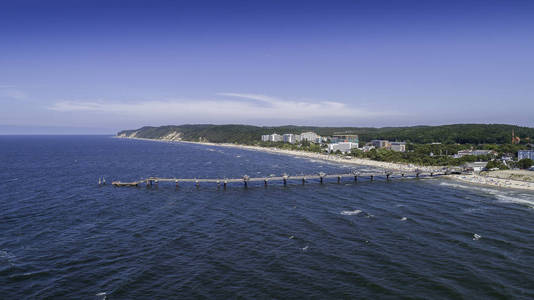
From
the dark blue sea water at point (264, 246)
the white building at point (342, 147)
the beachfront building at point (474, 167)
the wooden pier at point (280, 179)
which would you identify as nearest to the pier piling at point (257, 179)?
the wooden pier at point (280, 179)

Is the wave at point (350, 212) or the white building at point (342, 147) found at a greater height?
the white building at point (342, 147)

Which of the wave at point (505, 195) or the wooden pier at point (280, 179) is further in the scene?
the wooden pier at point (280, 179)

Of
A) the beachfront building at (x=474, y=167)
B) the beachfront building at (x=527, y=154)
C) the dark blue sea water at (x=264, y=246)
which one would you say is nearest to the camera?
the dark blue sea water at (x=264, y=246)

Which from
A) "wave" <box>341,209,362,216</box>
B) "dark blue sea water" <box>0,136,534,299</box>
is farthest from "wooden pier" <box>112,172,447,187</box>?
"wave" <box>341,209,362,216</box>

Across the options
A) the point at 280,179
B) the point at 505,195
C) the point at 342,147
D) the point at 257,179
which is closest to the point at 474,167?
the point at 505,195

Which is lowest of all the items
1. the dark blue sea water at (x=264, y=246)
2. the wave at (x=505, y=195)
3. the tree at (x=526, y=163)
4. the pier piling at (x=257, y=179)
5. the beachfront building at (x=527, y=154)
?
the wave at (x=505, y=195)

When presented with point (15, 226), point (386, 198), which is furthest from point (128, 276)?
point (386, 198)

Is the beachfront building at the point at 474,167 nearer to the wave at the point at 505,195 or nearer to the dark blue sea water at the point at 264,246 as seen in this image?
the wave at the point at 505,195

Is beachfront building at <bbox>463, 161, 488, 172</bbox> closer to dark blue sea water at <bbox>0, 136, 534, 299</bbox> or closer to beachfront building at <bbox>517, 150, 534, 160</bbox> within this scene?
beachfront building at <bbox>517, 150, 534, 160</bbox>

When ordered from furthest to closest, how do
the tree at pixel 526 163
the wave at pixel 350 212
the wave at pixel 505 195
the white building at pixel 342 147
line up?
1. the white building at pixel 342 147
2. the tree at pixel 526 163
3. the wave at pixel 505 195
4. the wave at pixel 350 212
